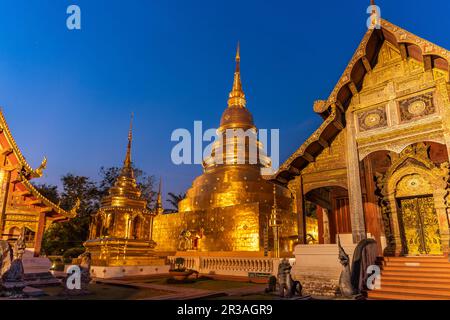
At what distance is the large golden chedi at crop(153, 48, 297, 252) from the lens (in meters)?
22.3

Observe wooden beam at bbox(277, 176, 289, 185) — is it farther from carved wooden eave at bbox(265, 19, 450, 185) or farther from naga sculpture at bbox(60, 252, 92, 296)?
naga sculpture at bbox(60, 252, 92, 296)

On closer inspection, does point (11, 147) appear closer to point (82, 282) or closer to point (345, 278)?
point (82, 282)

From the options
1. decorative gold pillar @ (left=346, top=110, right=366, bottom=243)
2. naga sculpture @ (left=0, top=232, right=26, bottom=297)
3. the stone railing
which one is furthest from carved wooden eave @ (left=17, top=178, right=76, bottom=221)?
decorative gold pillar @ (left=346, top=110, right=366, bottom=243)

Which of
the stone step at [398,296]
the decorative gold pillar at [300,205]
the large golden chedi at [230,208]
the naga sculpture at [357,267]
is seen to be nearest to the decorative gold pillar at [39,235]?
the large golden chedi at [230,208]

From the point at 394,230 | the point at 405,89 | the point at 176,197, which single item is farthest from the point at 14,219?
the point at 176,197

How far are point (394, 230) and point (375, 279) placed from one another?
107 inches

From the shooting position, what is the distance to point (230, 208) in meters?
23.8

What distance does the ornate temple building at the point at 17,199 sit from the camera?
14.1 meters

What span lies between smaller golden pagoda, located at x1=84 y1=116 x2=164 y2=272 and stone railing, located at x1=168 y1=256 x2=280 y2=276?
2.43m

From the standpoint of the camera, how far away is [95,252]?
57.6 feet

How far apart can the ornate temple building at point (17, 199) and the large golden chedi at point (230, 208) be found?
37.8 feet

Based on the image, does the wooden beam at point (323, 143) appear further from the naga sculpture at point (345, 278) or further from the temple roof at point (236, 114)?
the temple roof at point (236, 114)
